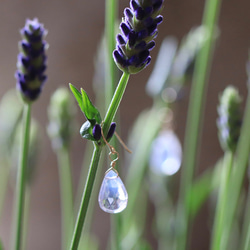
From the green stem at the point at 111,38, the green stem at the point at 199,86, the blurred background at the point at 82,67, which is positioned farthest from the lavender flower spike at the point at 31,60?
the blurred background at the point at 82,67

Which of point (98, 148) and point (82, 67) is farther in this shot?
point (82, 67)

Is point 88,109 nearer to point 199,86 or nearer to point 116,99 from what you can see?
point 116,99

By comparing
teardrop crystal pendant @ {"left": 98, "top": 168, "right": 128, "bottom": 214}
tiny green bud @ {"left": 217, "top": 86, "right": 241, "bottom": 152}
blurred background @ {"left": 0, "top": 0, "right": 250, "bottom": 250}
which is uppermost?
blurred background @ {"left": 0, "top": 0, "right": 250, "bottom": 250}

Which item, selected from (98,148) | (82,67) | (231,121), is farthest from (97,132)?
(82,67)

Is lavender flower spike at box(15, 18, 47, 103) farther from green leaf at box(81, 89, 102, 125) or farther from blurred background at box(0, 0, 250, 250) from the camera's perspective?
blurred background at box(0, 0, 250, 250)

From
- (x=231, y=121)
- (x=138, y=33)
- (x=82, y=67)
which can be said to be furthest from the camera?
(x=82, y=67)

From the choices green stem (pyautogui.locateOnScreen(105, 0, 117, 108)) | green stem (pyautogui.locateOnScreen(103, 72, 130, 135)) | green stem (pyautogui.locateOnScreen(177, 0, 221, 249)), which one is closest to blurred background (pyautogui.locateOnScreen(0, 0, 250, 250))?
green stem (pyautogui.locateOnScreen(177, 0, 221, 249))

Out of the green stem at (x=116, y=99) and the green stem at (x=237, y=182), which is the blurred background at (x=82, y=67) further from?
the green stem at (x=116, y=99)
